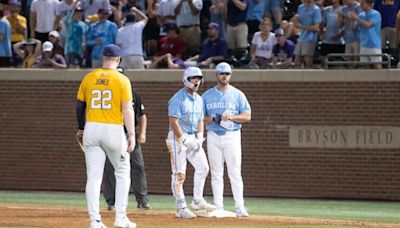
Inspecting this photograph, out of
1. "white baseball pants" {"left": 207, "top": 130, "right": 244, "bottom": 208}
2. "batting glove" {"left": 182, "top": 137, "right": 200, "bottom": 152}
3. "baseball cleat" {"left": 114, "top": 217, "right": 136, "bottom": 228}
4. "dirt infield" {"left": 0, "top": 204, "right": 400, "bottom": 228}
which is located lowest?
"dirt infield" {"left": 0, "top": 204, "right": 400, "bottom": 228}

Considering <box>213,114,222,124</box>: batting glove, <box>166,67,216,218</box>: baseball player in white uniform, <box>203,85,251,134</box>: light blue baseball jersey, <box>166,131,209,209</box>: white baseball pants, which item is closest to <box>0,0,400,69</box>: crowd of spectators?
<box>203,85,251,134</box>: light blue baseball jersey

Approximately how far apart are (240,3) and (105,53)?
8935 mm

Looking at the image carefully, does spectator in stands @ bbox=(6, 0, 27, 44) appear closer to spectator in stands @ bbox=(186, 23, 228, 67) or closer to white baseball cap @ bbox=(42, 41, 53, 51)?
white baseball cap @ bbox=(42, 41, 53, 51)

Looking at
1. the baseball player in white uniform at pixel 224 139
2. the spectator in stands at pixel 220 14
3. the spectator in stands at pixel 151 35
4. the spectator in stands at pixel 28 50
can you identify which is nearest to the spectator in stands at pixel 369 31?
the spectator in stands at pixel 220 14

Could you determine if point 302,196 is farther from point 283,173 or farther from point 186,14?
point 186,14

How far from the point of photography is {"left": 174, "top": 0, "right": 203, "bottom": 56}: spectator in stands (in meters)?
21.5

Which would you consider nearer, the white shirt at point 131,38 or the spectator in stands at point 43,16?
the white shirt at point 131,38

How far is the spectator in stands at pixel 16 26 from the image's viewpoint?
22500 mm

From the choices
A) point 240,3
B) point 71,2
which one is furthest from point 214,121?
point 71,2

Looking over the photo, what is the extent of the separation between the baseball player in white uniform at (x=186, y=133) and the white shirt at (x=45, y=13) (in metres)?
9.69

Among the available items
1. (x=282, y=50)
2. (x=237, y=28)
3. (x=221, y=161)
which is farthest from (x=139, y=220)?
(x=237, y=28)

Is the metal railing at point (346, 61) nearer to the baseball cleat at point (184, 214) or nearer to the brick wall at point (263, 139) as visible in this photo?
the brick wall at point (263, 139)

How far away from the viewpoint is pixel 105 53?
12.1m

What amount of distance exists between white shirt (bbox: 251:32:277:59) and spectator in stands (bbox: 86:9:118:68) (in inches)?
114
